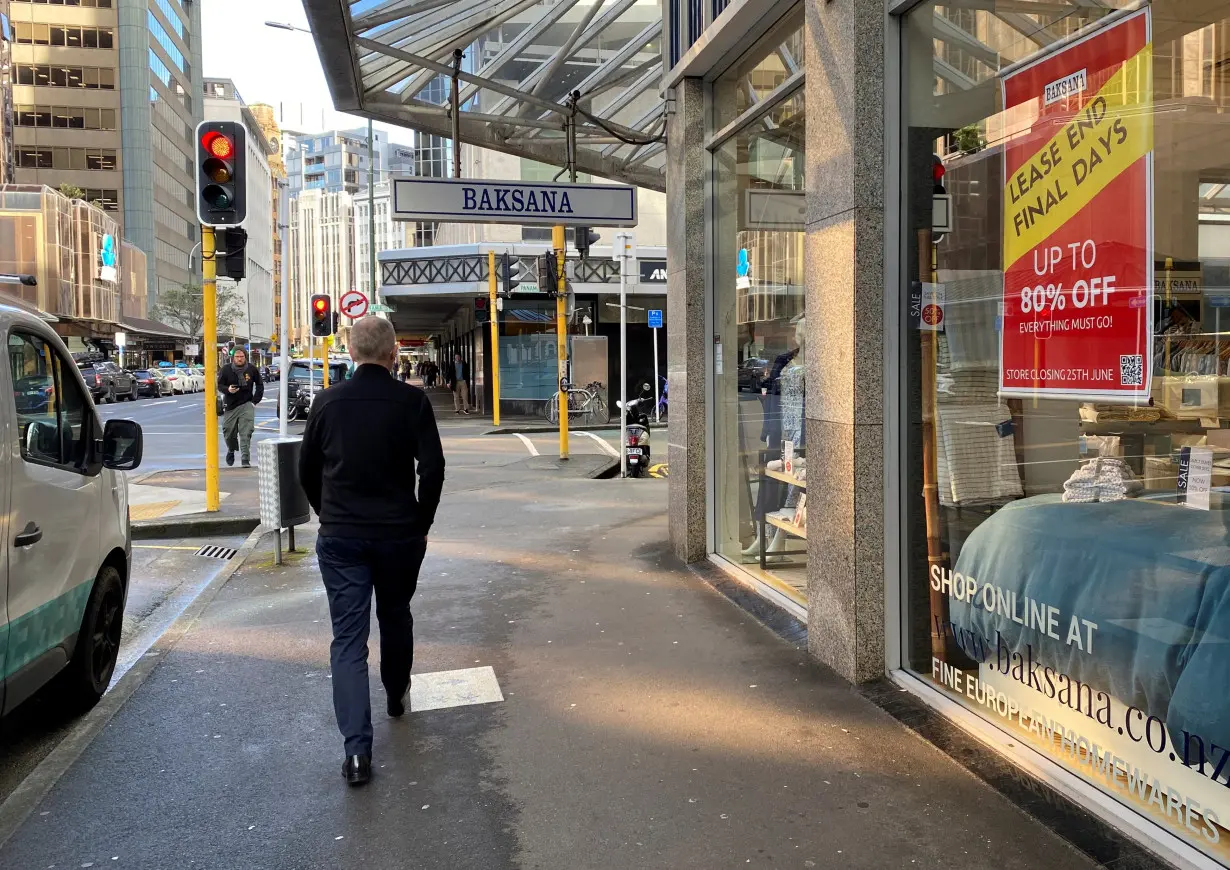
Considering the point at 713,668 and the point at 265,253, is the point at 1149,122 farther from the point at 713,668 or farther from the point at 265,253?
the point at 265,253

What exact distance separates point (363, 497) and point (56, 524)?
1.38m

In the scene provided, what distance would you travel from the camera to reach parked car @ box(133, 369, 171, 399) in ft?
164

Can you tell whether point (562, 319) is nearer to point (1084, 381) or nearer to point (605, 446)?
point (605, 446)

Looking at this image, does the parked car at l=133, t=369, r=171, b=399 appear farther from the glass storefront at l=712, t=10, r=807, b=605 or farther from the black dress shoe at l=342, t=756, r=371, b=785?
the black dress shoe at l=342, t=756, r=371, b=785

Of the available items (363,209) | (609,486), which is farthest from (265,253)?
(609,486)

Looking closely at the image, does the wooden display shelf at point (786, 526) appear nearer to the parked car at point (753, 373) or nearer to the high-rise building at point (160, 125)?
the parked car at point (753, 373)

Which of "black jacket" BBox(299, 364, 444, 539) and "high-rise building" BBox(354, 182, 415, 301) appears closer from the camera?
"black jacket" BBox(299, 364, 444, 539)

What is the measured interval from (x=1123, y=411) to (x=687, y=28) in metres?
5.23

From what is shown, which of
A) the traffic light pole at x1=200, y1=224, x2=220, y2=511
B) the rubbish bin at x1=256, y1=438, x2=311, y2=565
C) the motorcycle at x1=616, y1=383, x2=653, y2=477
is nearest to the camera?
the rubbish bin at x1=256, y1=438, x2=311, y2=565

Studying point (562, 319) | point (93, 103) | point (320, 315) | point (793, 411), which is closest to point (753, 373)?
point (793, 411)

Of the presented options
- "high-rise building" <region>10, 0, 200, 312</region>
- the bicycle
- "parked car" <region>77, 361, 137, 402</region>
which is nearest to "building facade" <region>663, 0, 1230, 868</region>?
the bicycle

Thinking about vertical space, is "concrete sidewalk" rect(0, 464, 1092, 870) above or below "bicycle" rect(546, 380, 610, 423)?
below

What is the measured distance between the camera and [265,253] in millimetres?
148000

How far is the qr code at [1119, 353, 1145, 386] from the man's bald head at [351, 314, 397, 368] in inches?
111
